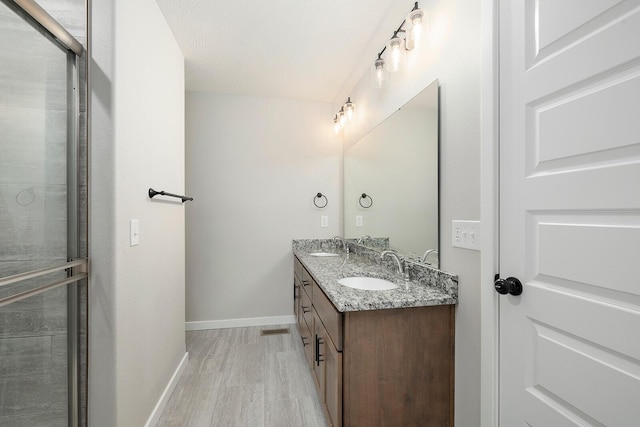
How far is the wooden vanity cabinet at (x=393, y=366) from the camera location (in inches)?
51.1

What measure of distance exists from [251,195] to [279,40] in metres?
1.55

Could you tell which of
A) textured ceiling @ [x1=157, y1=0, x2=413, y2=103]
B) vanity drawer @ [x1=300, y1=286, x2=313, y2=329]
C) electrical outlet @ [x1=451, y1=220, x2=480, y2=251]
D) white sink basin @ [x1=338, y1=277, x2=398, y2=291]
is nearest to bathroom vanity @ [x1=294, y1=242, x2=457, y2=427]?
electrical outlet @ [x1=451, y1=220, x2=480, y2=251]

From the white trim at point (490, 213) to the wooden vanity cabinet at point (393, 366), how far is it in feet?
0.74

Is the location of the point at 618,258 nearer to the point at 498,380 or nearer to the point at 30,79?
the point at 498,380

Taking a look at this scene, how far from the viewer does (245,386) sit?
2.05m

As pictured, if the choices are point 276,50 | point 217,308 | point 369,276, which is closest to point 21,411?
point 369,276

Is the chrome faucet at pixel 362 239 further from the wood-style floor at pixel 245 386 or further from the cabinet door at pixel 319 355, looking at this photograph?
the wood-style floor at pixel 245 386

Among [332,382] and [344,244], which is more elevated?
[344,244]

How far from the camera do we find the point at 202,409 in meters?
1.81

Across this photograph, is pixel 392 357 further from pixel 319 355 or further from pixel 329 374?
pixel 319 355

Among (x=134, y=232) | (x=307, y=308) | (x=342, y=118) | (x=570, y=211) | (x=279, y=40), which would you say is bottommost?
(x=307, y=308)

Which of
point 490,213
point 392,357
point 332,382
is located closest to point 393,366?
point 392,357

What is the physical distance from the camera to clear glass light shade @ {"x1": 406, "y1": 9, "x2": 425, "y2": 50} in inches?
60.9

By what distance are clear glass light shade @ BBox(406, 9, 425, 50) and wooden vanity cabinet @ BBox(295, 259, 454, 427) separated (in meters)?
1.40
